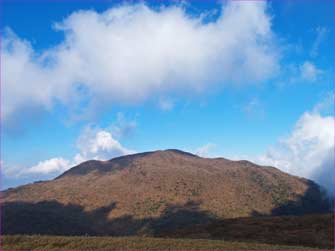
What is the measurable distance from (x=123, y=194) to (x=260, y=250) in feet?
556

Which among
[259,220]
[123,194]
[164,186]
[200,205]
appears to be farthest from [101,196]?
[259,220]

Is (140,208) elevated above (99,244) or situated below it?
above

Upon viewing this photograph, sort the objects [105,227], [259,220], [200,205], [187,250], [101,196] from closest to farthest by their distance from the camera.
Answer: [187,250] < [259,220] < [105,227] < [200,205] < [101,196]

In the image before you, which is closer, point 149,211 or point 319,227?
point 319,227

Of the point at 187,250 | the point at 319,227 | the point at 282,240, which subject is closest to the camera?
the point at 187,250

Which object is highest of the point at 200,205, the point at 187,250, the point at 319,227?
the point at 200,205

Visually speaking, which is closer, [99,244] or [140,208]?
[99,244]

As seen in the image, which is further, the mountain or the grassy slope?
the mountain

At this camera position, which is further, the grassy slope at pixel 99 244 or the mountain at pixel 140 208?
the mountain at pixel 140 208

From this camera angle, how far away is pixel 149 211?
561ft

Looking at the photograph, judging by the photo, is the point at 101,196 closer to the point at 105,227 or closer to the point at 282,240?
the point at 105,227

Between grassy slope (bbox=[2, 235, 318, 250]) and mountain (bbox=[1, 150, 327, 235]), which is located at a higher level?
mountain (bbox=[1, 150, 327, 235])

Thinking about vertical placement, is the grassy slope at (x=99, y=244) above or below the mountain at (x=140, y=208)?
below

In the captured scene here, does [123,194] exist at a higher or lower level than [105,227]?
higher
